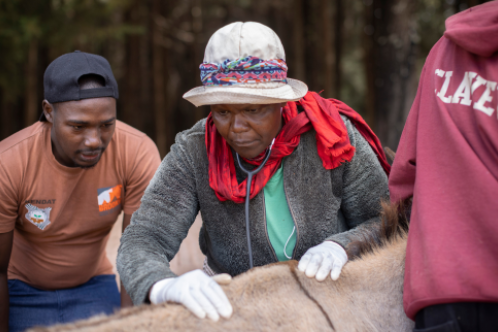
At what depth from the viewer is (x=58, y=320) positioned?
2375mm

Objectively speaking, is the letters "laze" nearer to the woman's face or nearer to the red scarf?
the red scarf

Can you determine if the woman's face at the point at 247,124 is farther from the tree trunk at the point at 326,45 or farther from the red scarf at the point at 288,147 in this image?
the tree trunk at the point at 326,45

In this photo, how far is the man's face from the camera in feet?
6.77

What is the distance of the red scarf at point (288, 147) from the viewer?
5.54 ft

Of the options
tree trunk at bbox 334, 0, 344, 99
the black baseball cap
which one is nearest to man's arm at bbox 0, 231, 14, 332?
the black baseball cap

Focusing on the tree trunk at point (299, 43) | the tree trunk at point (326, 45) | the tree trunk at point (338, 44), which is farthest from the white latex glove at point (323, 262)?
the tree trunk at point (338, 44)

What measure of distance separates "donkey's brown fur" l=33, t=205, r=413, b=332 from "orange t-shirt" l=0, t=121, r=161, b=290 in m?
1.18

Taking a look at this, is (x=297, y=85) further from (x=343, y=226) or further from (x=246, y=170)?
(x=343, y=226)

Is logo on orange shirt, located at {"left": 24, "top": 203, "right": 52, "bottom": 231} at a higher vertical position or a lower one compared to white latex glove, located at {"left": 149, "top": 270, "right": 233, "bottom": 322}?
lower

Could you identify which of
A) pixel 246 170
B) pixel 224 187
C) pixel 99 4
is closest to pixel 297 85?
pixel 246 170

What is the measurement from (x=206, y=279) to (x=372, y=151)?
0.96 meters

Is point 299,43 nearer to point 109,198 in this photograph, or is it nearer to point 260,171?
point 109,198

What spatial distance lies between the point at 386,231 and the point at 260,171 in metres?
0.57

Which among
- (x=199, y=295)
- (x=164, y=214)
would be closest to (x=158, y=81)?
(x=164, y=214)
